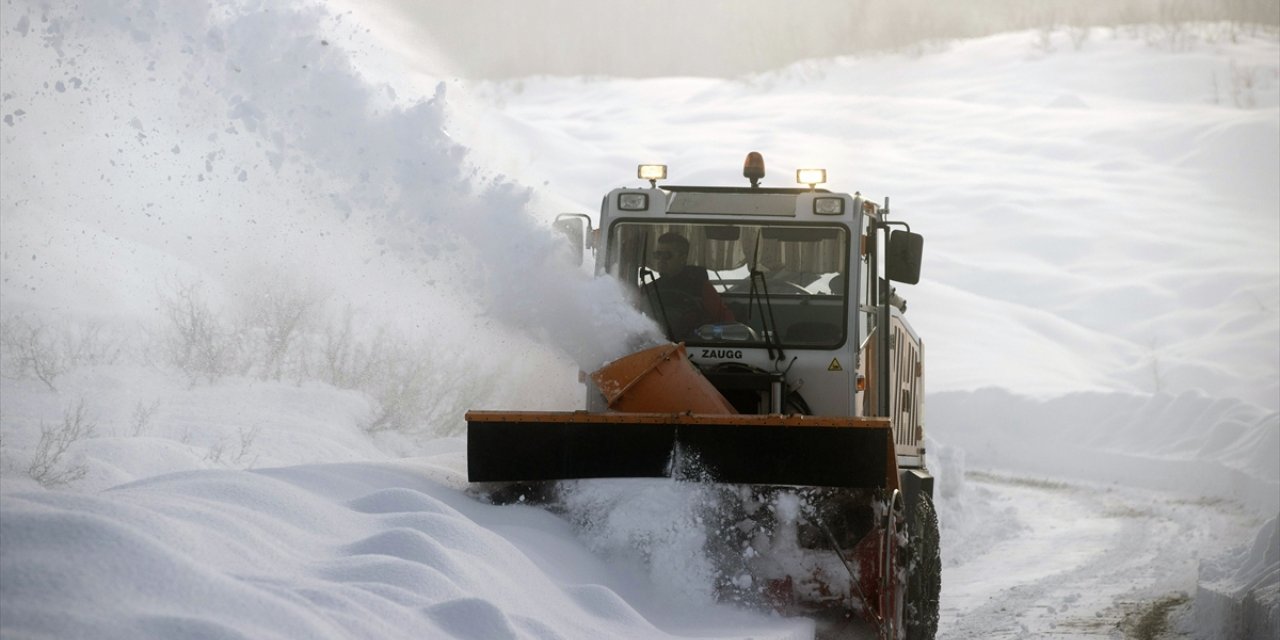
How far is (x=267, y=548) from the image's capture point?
210 inches

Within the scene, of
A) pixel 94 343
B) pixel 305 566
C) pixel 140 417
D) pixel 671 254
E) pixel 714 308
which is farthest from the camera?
pixel 94 343

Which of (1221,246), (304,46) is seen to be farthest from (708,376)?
(1221,246)

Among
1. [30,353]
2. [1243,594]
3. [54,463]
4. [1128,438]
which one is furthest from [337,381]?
[1128,438]

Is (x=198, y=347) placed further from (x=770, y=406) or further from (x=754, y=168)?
(x=770, y=406)

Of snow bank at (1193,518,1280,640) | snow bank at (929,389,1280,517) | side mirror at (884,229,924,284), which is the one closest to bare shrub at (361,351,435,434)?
side mirror at (884,229,924,284)

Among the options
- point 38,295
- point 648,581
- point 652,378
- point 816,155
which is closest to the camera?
point 648,581

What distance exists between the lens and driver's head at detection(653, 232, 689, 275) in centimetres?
844

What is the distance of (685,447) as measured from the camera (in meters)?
7.02

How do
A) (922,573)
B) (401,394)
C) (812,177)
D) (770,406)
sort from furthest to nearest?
1. (401,394)
2. (812,177)
3. (770,406)
4. (922,573)

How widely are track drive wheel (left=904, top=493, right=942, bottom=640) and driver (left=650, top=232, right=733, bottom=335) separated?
153 cm

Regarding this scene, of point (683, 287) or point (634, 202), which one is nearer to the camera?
point (683, 287)

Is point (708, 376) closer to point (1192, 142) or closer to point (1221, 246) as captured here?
point (1221, 246)

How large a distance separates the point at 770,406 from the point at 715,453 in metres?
1.13

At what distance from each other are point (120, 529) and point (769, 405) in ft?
14.3
